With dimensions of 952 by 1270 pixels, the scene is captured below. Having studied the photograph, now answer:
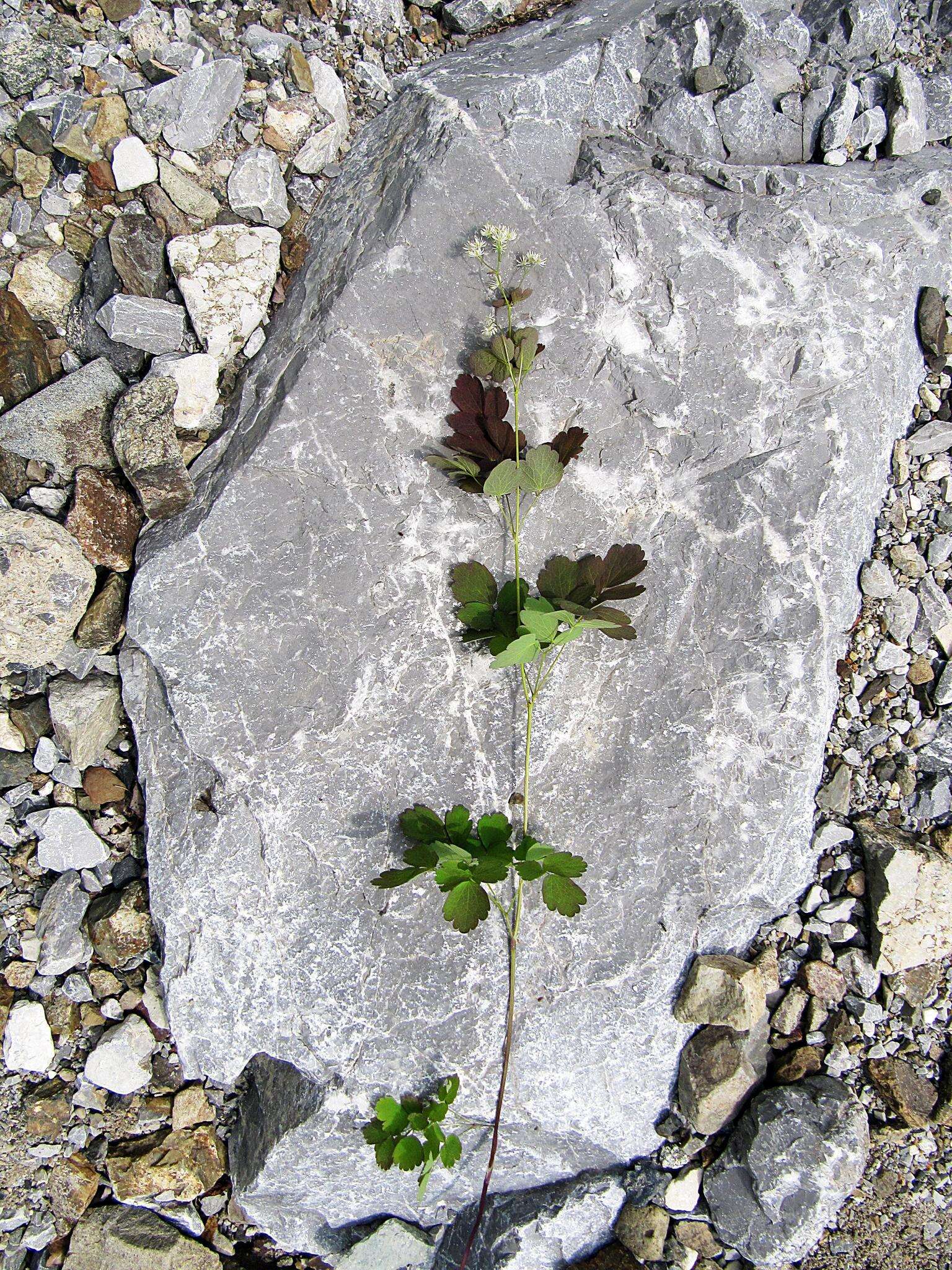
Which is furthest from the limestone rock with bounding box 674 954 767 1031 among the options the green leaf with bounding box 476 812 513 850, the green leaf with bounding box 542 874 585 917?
the green leaf with bounding box 476 812 513 850

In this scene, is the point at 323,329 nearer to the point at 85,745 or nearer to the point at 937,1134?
the point at 85,745

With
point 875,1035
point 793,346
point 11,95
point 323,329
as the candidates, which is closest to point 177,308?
point 323,329

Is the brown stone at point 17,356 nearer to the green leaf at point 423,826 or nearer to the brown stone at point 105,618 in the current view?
the brown stone at point 105,618

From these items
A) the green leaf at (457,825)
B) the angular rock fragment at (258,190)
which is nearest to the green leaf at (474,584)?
the green leaf at (457,825)

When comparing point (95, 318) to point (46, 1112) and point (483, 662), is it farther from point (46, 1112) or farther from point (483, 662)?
point (46, 1112)

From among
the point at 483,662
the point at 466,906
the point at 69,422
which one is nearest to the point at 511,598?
the point at 483,662

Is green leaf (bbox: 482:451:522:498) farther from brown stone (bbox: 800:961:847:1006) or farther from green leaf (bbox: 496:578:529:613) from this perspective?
brown stone (bbox: 800:961:847:1006)
